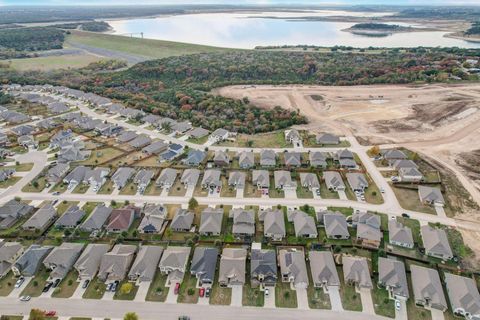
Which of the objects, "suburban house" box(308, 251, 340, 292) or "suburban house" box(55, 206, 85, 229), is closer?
"suburban house" box(308, 251, 340, 292)

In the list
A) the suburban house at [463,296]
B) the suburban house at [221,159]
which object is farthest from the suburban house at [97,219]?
the suburban house at [463,296]

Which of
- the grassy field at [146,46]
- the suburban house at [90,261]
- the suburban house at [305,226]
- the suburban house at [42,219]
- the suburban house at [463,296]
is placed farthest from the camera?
the grassy field at [146,46]

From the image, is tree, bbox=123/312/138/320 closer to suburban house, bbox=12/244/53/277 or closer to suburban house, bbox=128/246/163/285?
suburban house, bbox=128/246/163/285

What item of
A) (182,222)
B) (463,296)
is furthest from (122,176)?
(463,296)

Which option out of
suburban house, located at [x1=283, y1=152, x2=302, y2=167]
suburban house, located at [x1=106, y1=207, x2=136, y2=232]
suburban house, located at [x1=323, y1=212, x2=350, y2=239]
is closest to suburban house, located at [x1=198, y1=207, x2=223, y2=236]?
suburban house, located at [x1=106, y1=207, x2=136, y2=232]

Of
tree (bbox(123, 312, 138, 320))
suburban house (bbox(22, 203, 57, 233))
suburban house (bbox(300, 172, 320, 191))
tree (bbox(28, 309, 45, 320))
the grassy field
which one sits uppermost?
the grassy field

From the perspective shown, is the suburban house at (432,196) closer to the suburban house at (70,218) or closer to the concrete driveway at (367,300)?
the concrete driveway at (367,300)

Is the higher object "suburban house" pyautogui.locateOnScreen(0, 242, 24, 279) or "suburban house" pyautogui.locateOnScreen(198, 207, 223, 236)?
"suburban house" pyautogui.locateOnScreen(198, 207, 223, 236)
